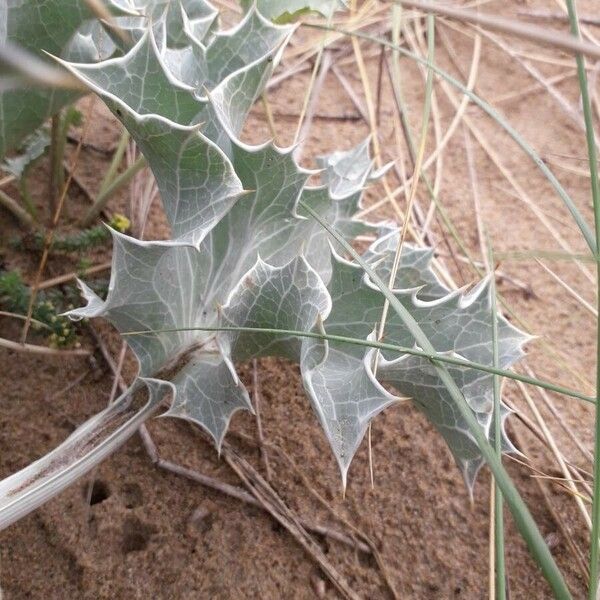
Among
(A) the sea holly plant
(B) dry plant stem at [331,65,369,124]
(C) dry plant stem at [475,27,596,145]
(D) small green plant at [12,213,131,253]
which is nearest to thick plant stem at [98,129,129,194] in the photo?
(D) small green plant at [12,213,131,253]

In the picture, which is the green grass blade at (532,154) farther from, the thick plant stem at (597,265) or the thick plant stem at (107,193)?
the thick plant stem at (107,193)

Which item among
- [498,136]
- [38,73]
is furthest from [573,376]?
[38,73]

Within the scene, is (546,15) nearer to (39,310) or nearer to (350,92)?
(350,92)

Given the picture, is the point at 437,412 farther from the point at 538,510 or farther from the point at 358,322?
the point at 538,510

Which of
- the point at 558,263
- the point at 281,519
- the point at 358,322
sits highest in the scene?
the point at 558,263

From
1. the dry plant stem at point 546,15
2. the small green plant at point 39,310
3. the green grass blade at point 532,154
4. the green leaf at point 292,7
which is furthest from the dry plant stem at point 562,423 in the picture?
the dry plant stem at point 546,15

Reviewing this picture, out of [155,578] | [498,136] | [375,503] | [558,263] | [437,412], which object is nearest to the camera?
[437,412]
